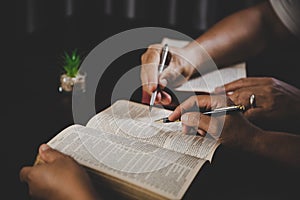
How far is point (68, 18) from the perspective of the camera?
62.1 inches

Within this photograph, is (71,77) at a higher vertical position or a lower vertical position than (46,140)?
higher

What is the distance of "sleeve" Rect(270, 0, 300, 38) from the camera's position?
126 centimetres

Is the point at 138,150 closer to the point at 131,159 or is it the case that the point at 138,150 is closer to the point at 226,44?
the point at 131,159

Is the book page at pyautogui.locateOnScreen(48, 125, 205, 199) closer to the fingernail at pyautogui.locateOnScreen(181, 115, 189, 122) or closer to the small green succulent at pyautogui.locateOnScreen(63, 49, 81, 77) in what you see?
the fingernail at pyautogui.locateOnScreen(181, 115, 189, 122)

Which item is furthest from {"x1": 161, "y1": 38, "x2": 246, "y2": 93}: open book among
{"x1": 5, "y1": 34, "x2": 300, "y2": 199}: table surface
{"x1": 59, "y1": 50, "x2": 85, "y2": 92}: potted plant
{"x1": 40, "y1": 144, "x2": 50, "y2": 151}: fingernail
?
{"x1": 40, "y1": 144, "x2": 50, "y2": 151}: fingernail

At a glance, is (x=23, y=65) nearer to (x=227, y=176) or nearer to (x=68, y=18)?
(x=68, y=18)

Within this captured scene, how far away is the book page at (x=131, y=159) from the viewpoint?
0.75 m

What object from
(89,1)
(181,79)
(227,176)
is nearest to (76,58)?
(181,79)

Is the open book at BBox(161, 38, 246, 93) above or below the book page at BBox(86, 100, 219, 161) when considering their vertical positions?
above

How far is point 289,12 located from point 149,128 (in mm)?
661

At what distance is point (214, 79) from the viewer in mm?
1188

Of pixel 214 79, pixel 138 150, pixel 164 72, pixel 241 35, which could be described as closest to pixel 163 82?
pixel 164 72

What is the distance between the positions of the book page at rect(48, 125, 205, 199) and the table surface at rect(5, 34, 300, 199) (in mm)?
31

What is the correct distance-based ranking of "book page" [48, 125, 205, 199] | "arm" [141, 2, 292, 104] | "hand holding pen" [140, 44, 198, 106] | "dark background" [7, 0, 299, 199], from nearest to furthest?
"book page" [48, 125, 205, 199]
"dark background" [7, 0, 299, 199]
"hand holding pen" [140, 44, 198, 106]
"arm" [141, 2, 292, 104]
